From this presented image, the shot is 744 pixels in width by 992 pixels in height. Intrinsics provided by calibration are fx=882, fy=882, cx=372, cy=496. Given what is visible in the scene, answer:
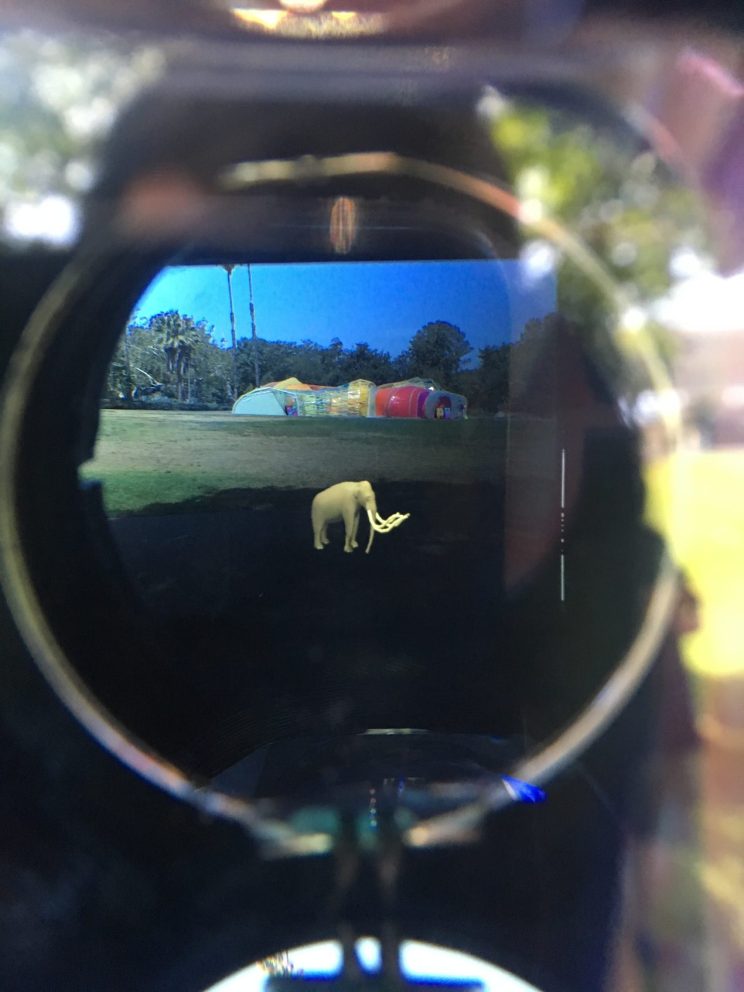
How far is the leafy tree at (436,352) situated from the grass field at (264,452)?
0.70 ft

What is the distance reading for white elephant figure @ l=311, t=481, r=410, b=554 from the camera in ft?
12.1

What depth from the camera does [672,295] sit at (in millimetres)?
3271

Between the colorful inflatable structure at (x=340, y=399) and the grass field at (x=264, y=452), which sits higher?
the colorful inflatable structure at (x=340, y=399)

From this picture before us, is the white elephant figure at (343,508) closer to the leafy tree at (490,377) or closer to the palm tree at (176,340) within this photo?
the leafy tree at (490,377)

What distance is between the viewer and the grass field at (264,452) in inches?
144

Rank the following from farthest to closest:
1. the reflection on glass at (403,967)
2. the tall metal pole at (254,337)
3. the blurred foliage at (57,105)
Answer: the tall metal pole at (254,337), the blurred foliage at (57,105), the reflection on glass at (403,967)

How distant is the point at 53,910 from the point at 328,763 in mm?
1127

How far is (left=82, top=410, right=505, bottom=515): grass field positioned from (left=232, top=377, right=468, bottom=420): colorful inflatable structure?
0.12 feet

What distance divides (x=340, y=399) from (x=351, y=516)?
49cm

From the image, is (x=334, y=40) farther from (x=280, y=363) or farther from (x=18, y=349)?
(x=18, y=349)

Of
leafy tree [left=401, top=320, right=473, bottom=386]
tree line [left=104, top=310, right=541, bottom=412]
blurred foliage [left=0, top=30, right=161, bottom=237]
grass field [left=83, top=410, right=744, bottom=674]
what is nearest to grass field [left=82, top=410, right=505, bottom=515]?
grass field [left=83, top=410, right=744, bottom=674]

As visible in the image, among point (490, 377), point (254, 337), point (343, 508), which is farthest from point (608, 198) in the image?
point (343, 508)

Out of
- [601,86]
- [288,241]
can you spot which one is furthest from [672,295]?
[288,241]

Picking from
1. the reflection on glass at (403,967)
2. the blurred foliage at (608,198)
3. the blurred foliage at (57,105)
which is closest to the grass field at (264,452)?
the blurred foliage at (608,198)
